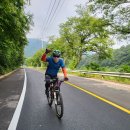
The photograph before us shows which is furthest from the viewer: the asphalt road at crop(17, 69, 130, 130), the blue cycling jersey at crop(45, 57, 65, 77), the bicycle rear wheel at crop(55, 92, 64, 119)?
the blue cycling jersey at crop(45, 57, 65, 77)

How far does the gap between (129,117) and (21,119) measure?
116 inches

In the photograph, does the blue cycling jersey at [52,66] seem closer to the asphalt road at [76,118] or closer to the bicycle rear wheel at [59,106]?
the bicycle rear wheel at [59,106]

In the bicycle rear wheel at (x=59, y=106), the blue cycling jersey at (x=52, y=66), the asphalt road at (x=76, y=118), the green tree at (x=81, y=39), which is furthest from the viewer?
the green tree at (x=81, y=39)

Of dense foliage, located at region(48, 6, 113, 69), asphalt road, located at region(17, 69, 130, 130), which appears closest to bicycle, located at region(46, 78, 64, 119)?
asphalt road, located at region(17, 69, 130, 130)

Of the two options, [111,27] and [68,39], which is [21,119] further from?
[68,39]

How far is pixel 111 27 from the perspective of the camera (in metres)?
26.4

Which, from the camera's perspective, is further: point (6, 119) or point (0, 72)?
point (0, 72)

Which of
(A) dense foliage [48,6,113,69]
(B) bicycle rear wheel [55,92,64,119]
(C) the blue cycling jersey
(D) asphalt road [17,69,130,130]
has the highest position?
(A) dense foliage [48,6,113,69]

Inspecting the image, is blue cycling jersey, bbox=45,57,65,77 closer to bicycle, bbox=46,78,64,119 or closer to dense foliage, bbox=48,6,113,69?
bicycle, bbox=46,78,64,119

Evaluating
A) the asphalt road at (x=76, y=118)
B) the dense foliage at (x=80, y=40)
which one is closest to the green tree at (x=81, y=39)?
the dense foliage at (x=80, y=40)

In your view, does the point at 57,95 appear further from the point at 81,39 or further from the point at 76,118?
the point at 81,39

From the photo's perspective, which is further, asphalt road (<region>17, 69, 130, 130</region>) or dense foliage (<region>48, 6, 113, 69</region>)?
dense foliage (<region>48, 6, 113, 69</region>)

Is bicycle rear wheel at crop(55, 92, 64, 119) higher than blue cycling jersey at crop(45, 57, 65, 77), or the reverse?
blue cycling jersey at crop(45, 57, 65, 77)

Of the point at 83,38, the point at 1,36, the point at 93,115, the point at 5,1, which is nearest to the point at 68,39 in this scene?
the point at 83,38
